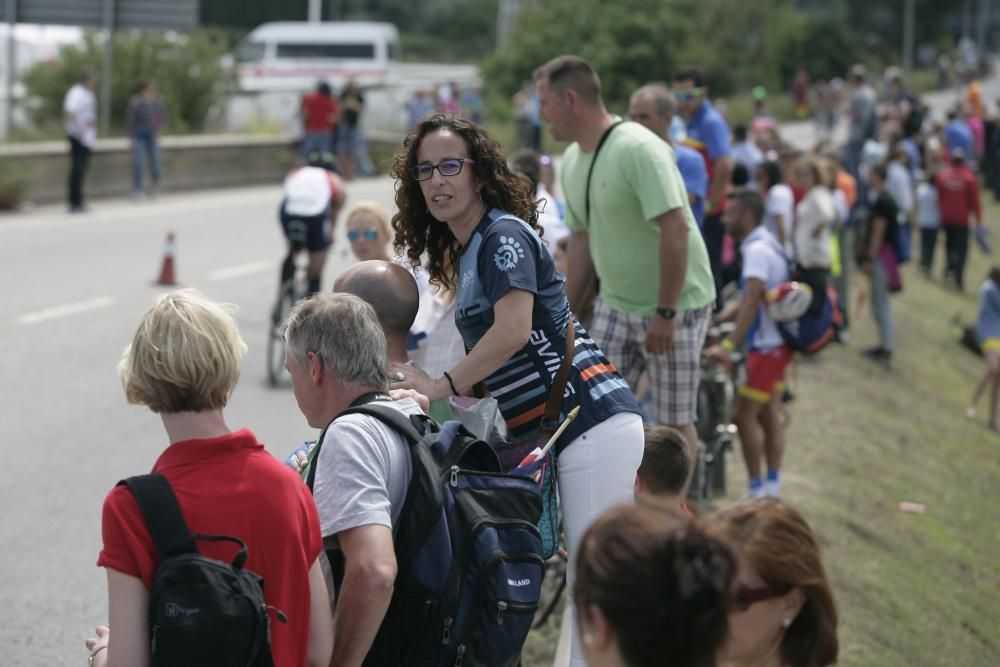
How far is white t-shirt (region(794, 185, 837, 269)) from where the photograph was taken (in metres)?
12.0

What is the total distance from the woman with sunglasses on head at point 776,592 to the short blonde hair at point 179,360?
111 centimetres

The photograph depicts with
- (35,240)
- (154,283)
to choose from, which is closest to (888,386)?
(154,283)

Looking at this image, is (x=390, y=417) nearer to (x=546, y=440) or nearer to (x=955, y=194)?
(x=546, y=440)

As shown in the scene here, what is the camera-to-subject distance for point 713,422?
8.76 m

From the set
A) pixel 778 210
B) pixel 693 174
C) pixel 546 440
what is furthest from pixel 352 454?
pixel 778 210

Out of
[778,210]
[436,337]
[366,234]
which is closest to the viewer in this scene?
[436,337]

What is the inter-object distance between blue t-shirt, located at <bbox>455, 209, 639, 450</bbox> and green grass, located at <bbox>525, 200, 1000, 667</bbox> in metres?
2.11

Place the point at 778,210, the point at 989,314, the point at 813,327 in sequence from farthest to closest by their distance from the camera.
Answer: the point at 989,314 < the point at 778,210 < the point at 813,327

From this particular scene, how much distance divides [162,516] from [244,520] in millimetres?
179

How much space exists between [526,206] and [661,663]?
88.5 inches

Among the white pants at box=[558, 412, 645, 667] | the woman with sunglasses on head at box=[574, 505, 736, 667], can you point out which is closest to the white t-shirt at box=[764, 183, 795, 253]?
the white pants at box=[558, 412, 645, 667]

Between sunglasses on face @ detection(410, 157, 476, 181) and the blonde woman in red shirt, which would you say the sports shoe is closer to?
sunglasses on face @ detection(410, 157, 476, 181)

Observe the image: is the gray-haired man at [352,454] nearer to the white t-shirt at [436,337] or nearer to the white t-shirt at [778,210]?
the white t-shirt at [436,337]

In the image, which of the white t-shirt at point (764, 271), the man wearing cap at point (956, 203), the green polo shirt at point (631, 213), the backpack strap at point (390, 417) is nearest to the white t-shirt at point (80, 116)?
the man wearing cap at point (956, 203)
